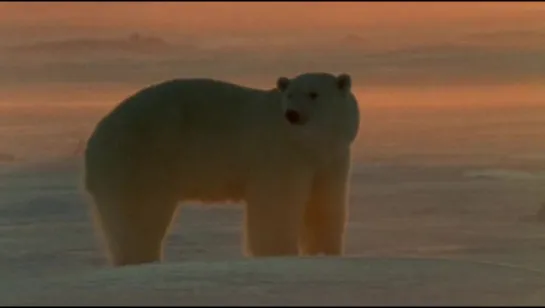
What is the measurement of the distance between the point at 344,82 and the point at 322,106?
17 centimetres

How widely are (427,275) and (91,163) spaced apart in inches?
93.4

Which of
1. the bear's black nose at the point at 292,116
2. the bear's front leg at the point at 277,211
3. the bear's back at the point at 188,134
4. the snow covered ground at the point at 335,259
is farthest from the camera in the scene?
the bear's back at the point at 188,134

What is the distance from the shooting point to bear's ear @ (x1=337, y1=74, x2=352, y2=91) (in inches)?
225

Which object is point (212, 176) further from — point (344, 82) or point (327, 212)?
point (344, 82)

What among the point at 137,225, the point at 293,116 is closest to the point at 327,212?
the point at 293,116

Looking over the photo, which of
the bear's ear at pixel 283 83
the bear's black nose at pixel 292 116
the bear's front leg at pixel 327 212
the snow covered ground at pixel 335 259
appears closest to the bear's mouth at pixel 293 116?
the bear's black nose at pixel 292 116

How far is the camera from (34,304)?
3508 mm

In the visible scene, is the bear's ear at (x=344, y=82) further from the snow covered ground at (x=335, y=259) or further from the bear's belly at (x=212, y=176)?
the snow covered ground at (x=335, y=259)

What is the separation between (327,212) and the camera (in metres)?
6.00

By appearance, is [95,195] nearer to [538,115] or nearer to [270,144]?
[270,144]

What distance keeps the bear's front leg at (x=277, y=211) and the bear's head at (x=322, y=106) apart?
24 centimetres

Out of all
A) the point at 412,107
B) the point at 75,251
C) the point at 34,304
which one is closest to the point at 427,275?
the point at 34,304

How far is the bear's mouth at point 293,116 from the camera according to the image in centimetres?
555

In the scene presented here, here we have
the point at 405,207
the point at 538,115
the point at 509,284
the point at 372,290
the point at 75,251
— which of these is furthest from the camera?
the point at 538,115
